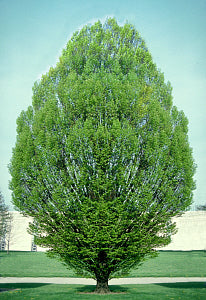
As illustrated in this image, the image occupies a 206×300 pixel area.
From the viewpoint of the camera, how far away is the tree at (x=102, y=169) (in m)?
12.1

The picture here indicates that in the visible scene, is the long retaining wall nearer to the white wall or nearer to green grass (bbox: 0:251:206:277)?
the white wall

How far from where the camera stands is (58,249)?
12.7 meters

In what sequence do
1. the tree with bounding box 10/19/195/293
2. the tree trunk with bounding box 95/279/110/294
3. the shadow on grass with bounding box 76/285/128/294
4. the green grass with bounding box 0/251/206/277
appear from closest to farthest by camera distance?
the tree with bounding box 10/19/195/293 < the tree trunk with bounding box 95/279/110/294 < the shadow on grass with bounding box 76/285/128/294 < the green grass with bounding box 0/251/206/277

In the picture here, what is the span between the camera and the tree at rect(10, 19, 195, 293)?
12.1m

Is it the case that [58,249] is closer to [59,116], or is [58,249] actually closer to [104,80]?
[59,116]

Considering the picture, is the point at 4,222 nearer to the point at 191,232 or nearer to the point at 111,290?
the point at 191,232

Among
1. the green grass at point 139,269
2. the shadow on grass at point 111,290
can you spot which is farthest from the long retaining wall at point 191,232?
the shadow on grass at point 111,290

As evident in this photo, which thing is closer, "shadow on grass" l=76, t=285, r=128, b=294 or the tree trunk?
the tree trunk

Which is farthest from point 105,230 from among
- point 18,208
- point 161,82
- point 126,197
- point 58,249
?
point 161,82

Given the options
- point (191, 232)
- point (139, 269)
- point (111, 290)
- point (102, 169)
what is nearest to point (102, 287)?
point (111, 290)

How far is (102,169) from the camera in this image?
41.2 feet

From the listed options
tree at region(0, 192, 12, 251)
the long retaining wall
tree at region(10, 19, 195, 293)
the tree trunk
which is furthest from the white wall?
tree at region(10, 19, 195, 293)

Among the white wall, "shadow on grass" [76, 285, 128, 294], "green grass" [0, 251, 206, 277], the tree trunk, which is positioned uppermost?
the white wall

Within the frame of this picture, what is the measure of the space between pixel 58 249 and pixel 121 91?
23.7 feet
